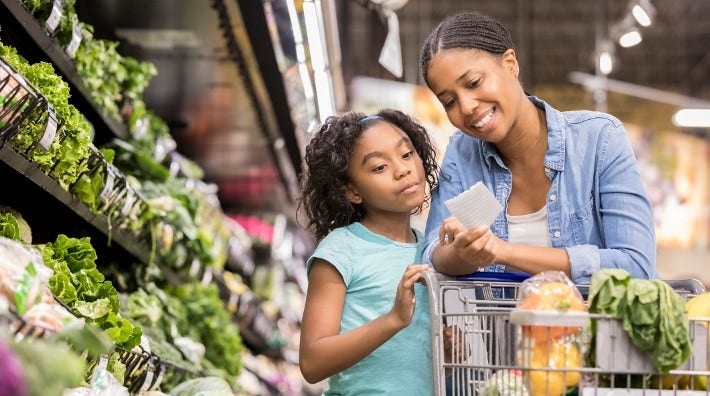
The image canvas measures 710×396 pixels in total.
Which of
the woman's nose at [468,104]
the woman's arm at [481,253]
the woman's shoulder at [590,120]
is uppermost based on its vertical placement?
the woman's shoulder at [590,120]

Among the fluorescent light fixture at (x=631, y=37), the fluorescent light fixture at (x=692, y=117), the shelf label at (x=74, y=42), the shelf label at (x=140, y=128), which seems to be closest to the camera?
the shelf label at (x=74, y=42)

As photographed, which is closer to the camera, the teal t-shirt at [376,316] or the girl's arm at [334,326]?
the girl's arm at [334,326]

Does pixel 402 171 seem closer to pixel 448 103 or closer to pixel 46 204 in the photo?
pixel 448 103

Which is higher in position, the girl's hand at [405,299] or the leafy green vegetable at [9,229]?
the leafy green vegetable at [9,229]

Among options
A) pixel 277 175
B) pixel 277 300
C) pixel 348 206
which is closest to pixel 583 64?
pixel 277 300

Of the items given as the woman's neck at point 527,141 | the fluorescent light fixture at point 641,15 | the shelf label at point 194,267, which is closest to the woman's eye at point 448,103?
the woman's neck at point 527,141

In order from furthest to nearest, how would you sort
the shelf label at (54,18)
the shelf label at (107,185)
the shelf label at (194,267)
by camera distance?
the shelf label at (194,267), the shelf label at (107,185), the shelf label at (54,18)

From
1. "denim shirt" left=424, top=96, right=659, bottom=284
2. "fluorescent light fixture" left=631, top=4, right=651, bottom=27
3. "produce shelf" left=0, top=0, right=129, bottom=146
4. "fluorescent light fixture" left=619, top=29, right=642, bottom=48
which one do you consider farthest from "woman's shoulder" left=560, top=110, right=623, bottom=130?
"fluorescent light fixture" left=619, top=29, right=642, bottom=48

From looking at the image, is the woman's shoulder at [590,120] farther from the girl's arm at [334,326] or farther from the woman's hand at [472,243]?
the girl's arm at [334,326]

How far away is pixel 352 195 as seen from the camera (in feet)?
8.80

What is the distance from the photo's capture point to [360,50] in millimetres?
19672

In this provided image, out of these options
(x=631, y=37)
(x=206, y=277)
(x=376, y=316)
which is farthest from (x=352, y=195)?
(x=631, y=37)

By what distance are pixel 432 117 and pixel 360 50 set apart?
9.18 meters

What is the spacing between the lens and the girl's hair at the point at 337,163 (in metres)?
2.67
